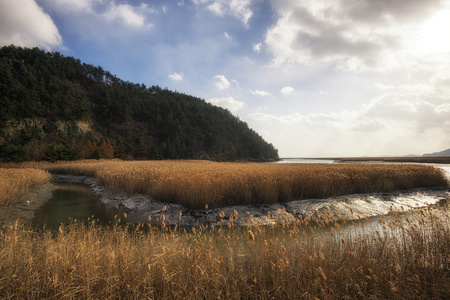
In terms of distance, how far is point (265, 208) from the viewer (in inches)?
389

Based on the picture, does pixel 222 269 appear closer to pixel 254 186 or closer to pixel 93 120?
pixel 254 186

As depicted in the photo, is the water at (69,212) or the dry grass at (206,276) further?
the water at (69,212)

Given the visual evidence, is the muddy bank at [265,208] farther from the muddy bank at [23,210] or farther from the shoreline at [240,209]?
the muddy bank at [23,210]

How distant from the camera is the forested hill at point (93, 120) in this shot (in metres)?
42.0

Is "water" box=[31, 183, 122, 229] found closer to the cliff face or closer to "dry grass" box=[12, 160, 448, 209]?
"dry grass" box=[12, 160, 448, 209]

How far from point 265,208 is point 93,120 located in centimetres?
7702

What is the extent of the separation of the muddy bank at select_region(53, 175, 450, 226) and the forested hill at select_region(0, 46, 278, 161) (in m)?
36.3

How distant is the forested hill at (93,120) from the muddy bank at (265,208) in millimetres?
36264

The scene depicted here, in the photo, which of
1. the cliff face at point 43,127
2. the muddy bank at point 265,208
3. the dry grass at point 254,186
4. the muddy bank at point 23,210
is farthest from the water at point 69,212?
the cliff face at point 43,127

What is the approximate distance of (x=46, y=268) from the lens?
10.0ft

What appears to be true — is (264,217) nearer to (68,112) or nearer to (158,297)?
(158,297)

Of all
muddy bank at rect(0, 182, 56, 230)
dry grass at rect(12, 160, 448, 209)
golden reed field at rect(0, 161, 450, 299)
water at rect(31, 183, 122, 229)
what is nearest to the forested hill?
muddy bank at rect(0, 182, 56, 230)

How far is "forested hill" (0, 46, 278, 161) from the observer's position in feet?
138

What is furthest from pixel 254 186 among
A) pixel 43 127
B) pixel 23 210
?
pixel 43 127
